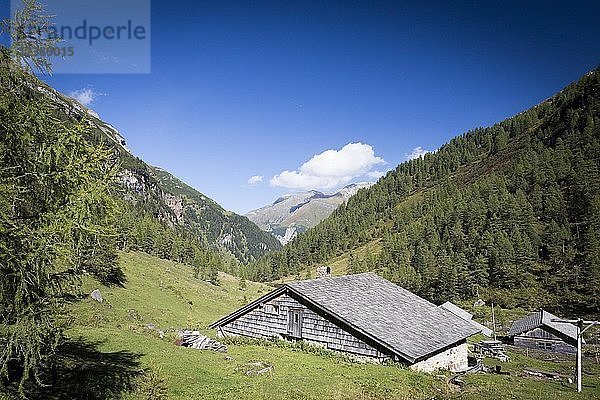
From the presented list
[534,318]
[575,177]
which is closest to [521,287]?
[534,318]

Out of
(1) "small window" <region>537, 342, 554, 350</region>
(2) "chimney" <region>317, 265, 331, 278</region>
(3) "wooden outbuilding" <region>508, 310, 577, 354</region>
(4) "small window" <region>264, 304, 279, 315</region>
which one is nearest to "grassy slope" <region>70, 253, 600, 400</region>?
(4) "small window" <region>264, 304, 279, 315</region>

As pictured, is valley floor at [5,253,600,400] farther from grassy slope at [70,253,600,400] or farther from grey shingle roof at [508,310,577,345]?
grey shingle roof at [508,310,577,345]

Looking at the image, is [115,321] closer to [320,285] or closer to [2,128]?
[320,285]

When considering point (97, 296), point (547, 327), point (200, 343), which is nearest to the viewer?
point (200, 343)

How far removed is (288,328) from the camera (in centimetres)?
3325

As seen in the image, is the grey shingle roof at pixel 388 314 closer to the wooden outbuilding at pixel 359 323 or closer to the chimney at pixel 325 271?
the wooden outbuilding at pixel 359 323

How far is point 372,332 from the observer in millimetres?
28516

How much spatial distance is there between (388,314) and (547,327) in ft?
127

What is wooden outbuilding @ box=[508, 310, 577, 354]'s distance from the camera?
57781 millimetres

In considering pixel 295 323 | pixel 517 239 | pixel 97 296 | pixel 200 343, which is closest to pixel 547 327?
pixel 295 323

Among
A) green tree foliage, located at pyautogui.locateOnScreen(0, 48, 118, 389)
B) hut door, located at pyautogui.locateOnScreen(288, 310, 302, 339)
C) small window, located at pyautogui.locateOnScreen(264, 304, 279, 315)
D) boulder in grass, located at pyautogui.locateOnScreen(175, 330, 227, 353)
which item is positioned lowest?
boulder in grass, located at pyautogui.locateOnScreen(175, 330, 227, 353)

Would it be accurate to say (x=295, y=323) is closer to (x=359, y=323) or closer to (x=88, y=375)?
(x=359, y=323)

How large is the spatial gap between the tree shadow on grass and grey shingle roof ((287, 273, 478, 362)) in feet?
45.6

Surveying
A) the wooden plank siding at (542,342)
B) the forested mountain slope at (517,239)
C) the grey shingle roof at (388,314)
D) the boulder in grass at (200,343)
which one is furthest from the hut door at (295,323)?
the forested mountain slope at (517,239)
